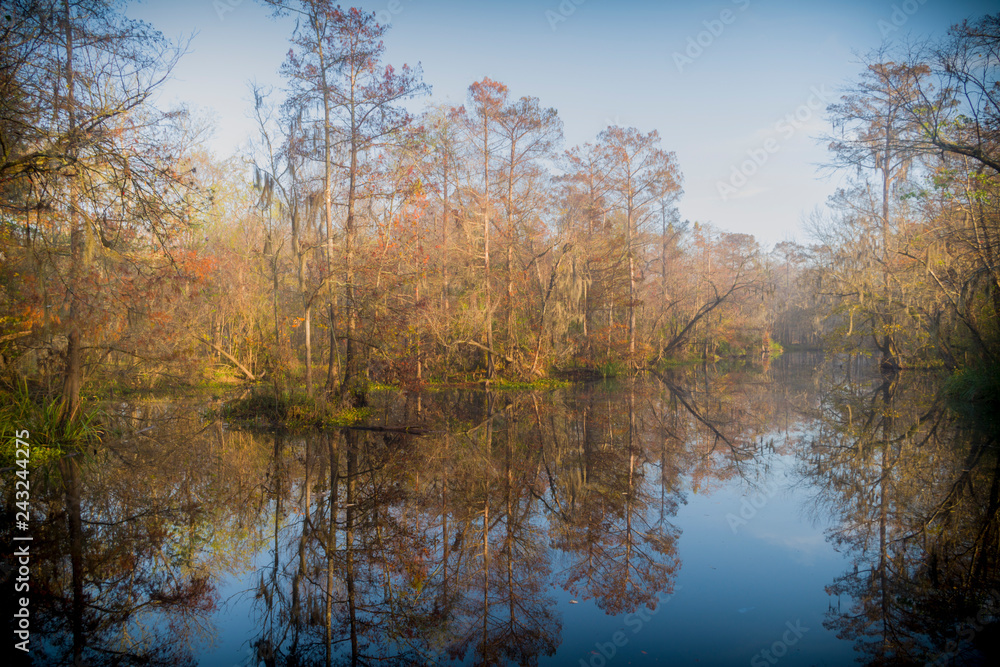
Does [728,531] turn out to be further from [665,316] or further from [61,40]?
[665,316]

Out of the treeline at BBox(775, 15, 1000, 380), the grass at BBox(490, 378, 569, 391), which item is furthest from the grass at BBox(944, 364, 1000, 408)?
the grass at BBox(490, 378, 569, 391)

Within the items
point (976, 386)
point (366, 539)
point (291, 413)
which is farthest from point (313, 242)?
point (976, 386)

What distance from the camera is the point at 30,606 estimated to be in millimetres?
3924

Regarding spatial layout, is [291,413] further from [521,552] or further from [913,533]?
[913,533]

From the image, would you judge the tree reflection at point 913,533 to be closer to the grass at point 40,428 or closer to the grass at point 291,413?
the grass at point 291,413

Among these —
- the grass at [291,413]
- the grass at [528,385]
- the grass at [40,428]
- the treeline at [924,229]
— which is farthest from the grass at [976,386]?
the grass at [40,428]

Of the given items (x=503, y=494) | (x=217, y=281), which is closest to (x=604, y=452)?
(x=503, y=494)

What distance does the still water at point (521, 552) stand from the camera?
11.8ft

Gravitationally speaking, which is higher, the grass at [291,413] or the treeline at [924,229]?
the treeline at [924,229]

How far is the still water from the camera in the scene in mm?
3600

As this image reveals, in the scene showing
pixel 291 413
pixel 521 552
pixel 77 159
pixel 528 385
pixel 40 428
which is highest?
pixel 77 159

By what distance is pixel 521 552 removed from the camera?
5.04m

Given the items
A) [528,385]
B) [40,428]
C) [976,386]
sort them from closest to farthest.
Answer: [40,428] < [976,386] < [528,385]

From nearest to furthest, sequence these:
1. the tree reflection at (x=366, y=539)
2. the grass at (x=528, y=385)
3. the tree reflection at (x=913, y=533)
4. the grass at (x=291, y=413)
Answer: the tree reflection at (x=913, y=533), the tree reflection at (x=366, y=539), the grass at (x=291, y=413), the grass at (x=528, y=385)
